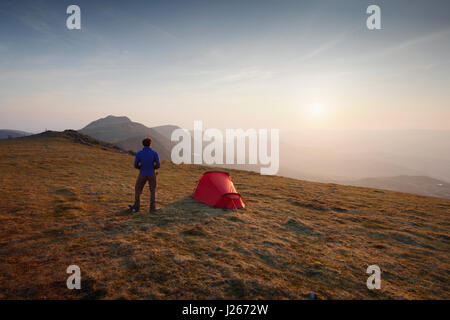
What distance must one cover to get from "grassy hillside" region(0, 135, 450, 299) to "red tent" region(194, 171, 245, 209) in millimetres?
527

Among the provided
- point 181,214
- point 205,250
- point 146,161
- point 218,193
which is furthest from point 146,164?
point 205,250

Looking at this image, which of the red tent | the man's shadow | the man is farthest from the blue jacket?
the red tent

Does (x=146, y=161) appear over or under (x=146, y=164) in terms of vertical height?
over

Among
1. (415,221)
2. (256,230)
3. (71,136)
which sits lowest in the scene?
(415,221)

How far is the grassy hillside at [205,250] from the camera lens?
4.84 meters

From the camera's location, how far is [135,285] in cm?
471

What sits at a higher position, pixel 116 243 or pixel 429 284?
pixel 116 243

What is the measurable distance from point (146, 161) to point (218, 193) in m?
4.10

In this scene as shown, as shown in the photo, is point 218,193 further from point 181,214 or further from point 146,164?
point 146,164

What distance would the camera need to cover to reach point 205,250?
21.6ft
